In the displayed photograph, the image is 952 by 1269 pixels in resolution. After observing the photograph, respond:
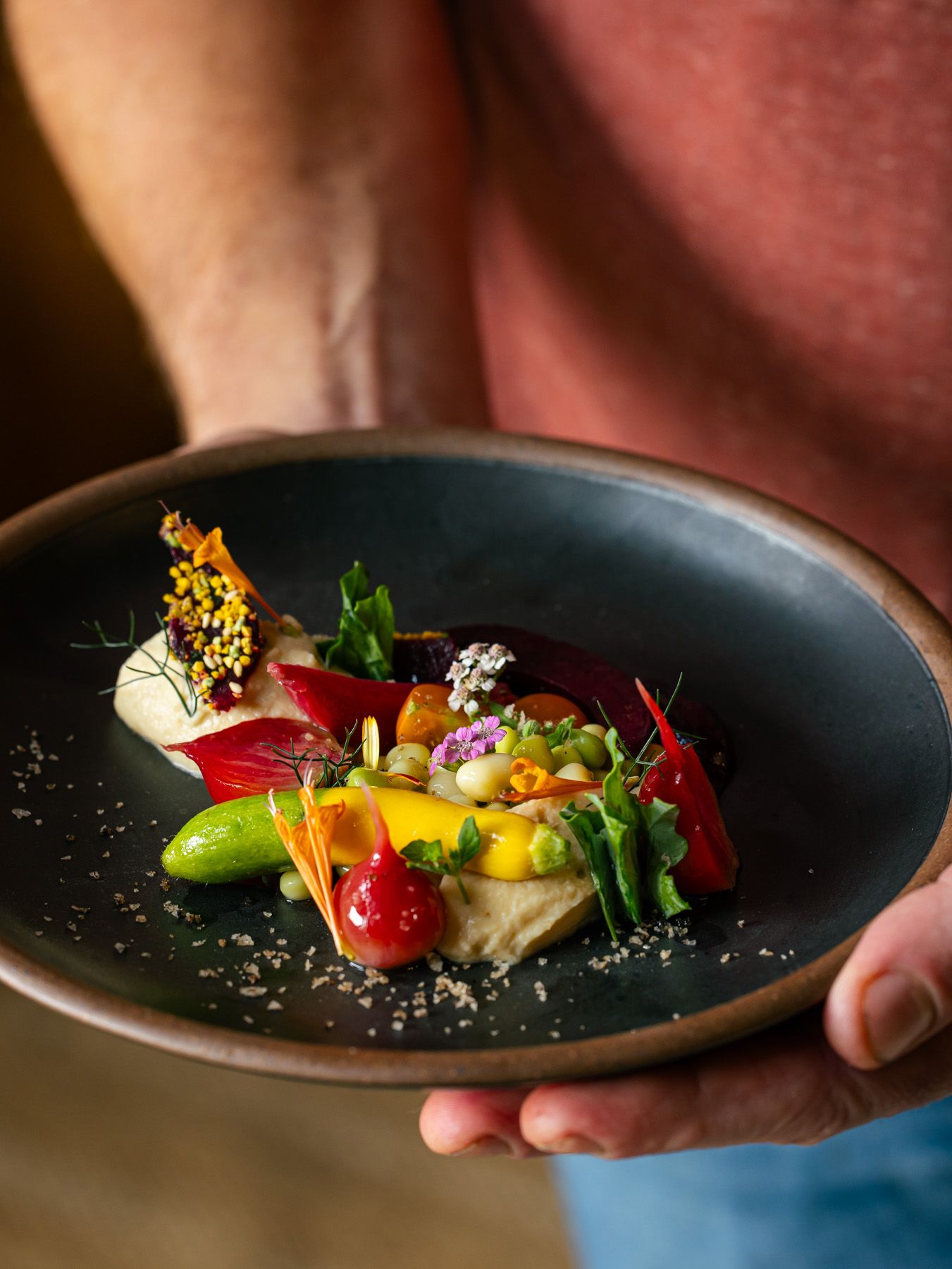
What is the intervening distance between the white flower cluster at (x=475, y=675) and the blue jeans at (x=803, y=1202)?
3.48 feet

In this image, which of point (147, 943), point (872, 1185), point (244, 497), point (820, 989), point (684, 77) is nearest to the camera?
point (820, 989)

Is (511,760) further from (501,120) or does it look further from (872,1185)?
(501,120)

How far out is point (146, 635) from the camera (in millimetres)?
1316

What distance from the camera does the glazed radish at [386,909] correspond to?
3.14 ft

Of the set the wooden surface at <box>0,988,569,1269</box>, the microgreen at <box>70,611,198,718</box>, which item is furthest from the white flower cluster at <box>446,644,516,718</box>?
the wooden surface at <box>0,988,569,1269</box>

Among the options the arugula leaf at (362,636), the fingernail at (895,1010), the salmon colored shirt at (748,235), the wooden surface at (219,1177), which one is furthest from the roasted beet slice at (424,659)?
the wooden surface at (219,1177)

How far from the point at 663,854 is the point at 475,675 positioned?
9.8 inches

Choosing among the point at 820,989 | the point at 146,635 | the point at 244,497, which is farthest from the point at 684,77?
the point at 820,989

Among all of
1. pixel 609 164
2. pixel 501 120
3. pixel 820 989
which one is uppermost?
pixel 501 120

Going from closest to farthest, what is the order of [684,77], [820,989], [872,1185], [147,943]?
[820,989] < [147,943] < [684,77] < [872,1185]

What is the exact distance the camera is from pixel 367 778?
1.07 meters

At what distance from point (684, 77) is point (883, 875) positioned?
1237mm

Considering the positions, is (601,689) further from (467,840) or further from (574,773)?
(467,840)

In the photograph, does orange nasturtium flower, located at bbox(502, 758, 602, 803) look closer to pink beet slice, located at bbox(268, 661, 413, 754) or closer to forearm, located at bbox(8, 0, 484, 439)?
pink beet slice, located at bbox(268, 661, 413, 754)
